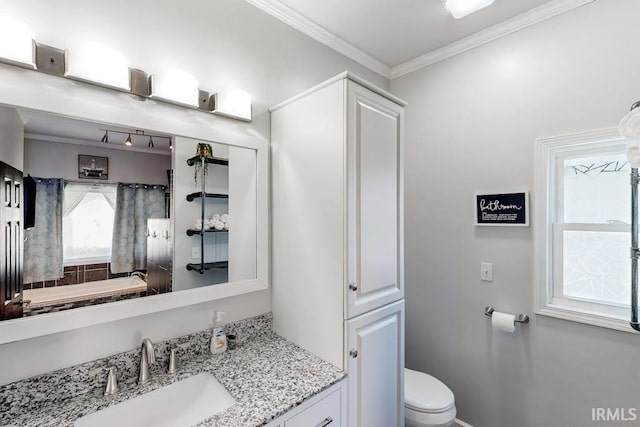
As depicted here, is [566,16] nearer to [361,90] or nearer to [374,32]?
[374,32]

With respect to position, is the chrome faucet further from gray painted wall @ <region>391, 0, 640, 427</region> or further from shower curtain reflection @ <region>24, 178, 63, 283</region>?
gray painted wall @ <region>391, 0, 640, 427</region>

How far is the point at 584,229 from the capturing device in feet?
5.45

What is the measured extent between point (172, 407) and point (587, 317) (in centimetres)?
206

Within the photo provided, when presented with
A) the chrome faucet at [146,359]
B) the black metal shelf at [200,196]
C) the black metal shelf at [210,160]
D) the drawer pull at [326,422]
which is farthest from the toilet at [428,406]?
the black metal shelf at [210,160]

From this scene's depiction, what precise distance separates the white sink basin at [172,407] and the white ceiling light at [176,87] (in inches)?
47.1

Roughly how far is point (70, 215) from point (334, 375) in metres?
1.22

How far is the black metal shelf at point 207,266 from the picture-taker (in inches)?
55.6

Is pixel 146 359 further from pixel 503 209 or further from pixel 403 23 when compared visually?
pixel 403 23

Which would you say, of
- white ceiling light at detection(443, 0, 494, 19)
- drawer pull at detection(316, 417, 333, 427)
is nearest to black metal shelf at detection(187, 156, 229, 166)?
drawer pull at detection(316, 417, 333, 427)

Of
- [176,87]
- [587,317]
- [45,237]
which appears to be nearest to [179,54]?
[176,87]

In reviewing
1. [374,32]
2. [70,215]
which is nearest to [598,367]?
[374,32]

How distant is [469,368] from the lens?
6.59 ft

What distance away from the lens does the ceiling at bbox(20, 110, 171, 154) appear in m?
1.04

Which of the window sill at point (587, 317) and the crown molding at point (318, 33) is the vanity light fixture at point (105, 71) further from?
the window sill at point (587, 317)
